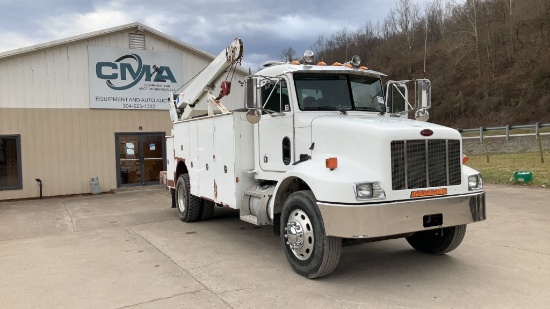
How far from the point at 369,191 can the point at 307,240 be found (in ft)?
3.31

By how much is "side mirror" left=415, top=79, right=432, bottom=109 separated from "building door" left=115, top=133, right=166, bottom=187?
12617 millimetres

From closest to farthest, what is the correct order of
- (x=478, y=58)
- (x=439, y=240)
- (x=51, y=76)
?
(x=439, y=240), (x=51, y=76), (x=478, y=58)

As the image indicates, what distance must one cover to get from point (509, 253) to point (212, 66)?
A: 21.8ft

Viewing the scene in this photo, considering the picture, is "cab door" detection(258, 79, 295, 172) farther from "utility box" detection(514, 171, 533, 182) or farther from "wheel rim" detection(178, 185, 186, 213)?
"utility box" detection(514, 171, 533, 182)

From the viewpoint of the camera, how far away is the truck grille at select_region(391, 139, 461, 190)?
4.94 metres

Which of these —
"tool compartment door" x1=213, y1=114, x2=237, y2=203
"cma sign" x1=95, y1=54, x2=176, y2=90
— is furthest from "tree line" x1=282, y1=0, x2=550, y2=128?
"tool compartment door" x1=213, y1=114, x2=237, y2=203

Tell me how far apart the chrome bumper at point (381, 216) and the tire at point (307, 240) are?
0.20 meters

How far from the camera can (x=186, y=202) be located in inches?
367

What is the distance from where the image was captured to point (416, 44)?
67.1 metres

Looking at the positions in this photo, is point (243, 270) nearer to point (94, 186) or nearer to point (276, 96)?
point (276, 96)

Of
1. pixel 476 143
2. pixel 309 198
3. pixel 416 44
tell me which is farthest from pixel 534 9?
pixel 309 198

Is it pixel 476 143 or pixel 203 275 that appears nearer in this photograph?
pixel 203 275

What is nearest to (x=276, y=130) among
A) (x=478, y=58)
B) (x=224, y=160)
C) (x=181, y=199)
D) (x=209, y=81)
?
(x=224, y=160)

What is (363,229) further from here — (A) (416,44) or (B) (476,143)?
(A) (416,44)
